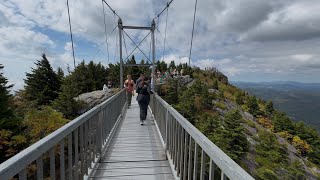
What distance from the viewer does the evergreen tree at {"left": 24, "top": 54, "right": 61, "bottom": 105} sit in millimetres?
37125

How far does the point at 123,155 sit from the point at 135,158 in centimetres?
32

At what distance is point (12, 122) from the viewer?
17.0m

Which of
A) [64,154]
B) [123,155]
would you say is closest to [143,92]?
[123,155]

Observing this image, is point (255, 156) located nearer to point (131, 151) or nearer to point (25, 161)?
point (131, 151)

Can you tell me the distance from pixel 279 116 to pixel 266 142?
13.2 m

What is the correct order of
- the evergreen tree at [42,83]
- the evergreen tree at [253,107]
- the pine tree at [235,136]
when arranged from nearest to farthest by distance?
the pine tree at [235,136], the evergreen tree at [253,107], the evergreen tree at [42,83]

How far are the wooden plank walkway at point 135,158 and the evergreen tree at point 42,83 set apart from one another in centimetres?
3212

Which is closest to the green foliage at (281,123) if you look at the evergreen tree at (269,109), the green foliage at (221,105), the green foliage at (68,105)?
the evergreen tree at (269,109)

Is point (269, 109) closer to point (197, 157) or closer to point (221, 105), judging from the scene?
point (221, 105)

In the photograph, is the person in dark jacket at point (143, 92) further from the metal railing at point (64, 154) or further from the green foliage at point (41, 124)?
the green foliage at point (41, 124)

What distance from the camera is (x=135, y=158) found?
528 cm

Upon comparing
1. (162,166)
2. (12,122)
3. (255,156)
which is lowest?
(255,156)

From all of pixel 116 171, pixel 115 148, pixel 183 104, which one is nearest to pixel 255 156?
pixel 183 104

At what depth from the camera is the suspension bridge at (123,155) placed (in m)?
1.94
